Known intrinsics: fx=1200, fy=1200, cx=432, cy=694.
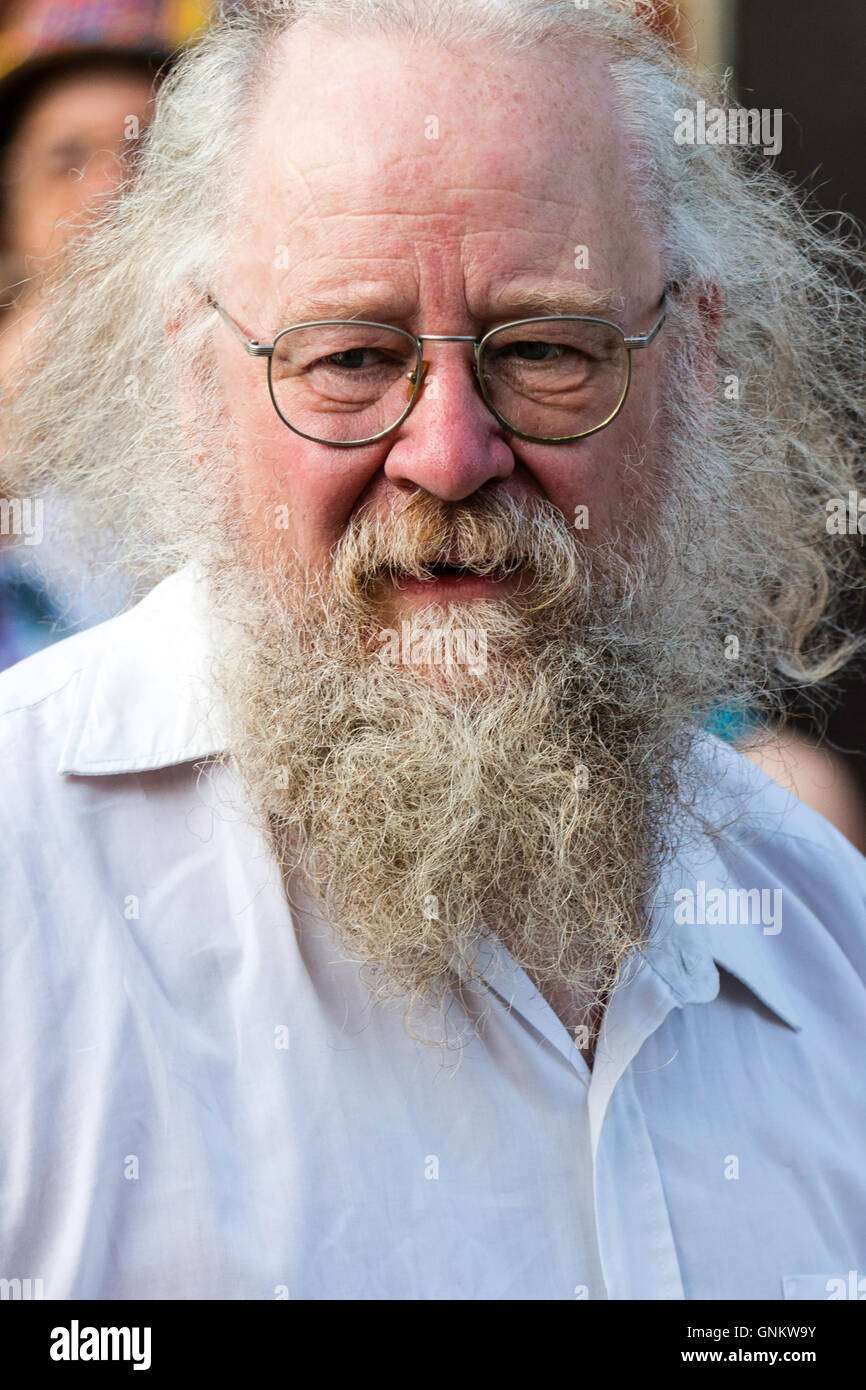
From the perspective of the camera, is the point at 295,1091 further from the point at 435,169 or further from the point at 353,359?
the point at 435,169

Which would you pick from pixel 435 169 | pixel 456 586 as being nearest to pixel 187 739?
pixel 456 586

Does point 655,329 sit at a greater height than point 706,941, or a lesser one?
greater

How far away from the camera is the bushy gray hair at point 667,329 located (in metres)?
1.88

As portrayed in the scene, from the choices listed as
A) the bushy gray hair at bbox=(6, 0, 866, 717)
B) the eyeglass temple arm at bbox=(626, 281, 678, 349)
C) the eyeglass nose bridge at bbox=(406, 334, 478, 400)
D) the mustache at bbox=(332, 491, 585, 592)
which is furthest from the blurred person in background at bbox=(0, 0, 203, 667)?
the eyeglass temple arm at bbox=(626, 281, 678, 349)

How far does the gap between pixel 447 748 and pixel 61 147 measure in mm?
1691

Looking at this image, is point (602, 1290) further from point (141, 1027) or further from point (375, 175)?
point (375, 175)

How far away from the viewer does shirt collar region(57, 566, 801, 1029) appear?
180cm

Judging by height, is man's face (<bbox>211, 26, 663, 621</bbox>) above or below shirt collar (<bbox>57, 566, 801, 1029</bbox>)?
above

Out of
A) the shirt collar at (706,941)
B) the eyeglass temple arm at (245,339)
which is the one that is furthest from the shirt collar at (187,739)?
the eyeglass temple arm at (245,339)

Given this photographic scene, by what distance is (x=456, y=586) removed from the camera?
172 cm

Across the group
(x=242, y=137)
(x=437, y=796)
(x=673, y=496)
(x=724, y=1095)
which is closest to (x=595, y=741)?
(x=437, y=796)

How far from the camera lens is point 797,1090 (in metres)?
1.92

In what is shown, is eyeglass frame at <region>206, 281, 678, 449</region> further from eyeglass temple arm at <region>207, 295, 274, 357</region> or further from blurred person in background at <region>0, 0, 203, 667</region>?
blurred person in background at <region>0, 0, 203, 667</region>

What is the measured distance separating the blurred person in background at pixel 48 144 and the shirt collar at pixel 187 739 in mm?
551
